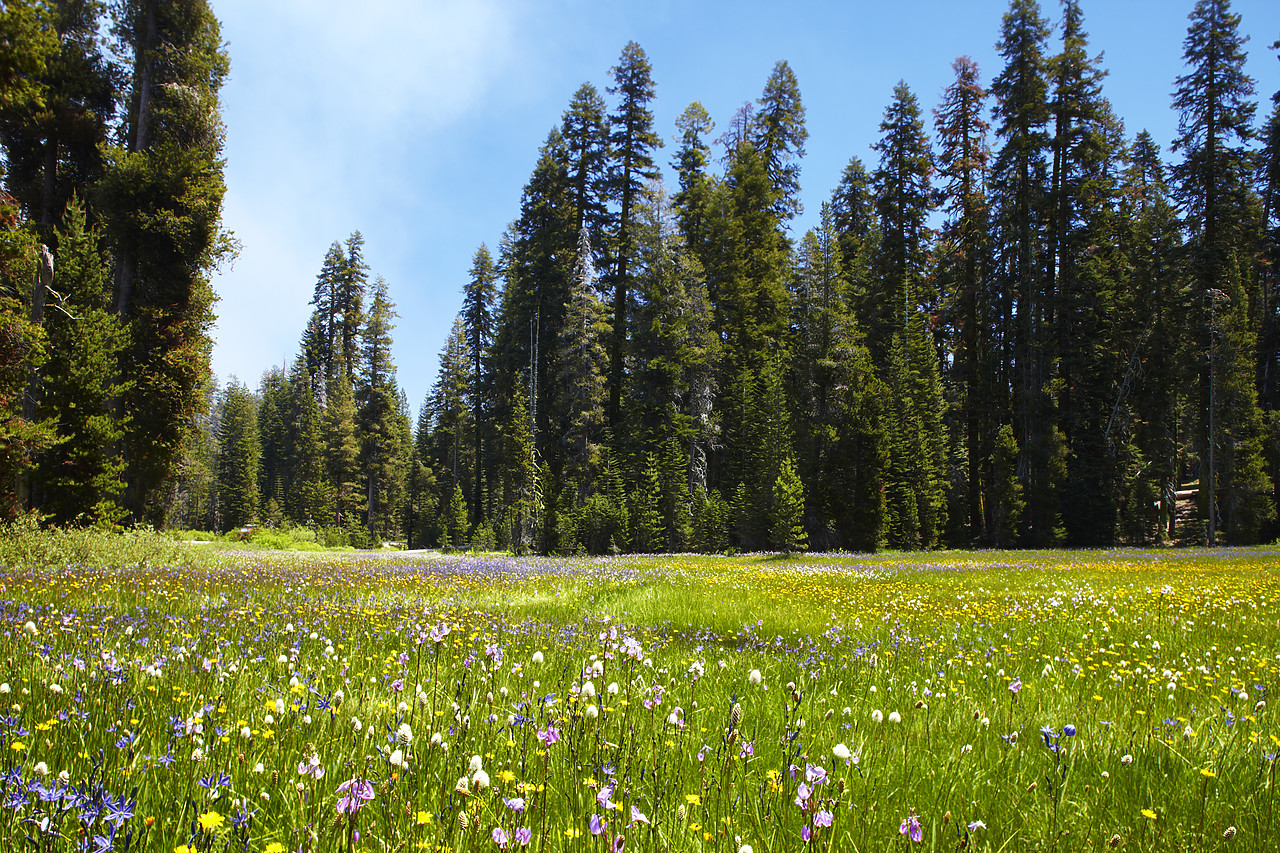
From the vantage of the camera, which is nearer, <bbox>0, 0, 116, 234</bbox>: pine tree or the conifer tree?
<bbox>0, 0, 116, 234</bbox>: pine tree

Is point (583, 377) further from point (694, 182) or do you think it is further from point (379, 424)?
point (379, 424)

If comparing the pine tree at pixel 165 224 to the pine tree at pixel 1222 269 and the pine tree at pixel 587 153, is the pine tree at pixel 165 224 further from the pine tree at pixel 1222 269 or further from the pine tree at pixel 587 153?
the pine tree at pixel 1222 269

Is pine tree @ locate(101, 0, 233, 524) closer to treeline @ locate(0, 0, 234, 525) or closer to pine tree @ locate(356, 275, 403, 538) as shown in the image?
treeline @ locate(0, 0, 234, 525)

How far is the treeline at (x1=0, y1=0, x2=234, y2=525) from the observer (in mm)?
17016

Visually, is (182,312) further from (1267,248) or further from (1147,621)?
(1267,248)

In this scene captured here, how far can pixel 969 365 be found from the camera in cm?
3541

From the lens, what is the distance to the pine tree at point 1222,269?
88.9ft

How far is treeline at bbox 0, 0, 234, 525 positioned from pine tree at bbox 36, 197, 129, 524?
4 cm

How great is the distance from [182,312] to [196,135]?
612 centimetres

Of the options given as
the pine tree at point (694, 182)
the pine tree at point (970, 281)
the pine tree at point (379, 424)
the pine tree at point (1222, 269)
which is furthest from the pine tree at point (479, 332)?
the pine tree at point (1222, 269)

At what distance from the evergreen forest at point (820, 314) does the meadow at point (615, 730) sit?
19.3 meters

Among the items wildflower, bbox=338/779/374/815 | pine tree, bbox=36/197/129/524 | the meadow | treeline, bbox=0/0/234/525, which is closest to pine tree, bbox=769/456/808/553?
the meadow

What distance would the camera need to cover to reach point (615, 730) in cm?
306

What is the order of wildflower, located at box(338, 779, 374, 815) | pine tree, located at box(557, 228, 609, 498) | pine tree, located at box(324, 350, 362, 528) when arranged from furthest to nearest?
1. pine tree, located at box(324, 350, 362, 528)
2. pine tree, located at box(557, 228, 609, 498)
3. wildflower, located at box(338, 779, 374, 815)
